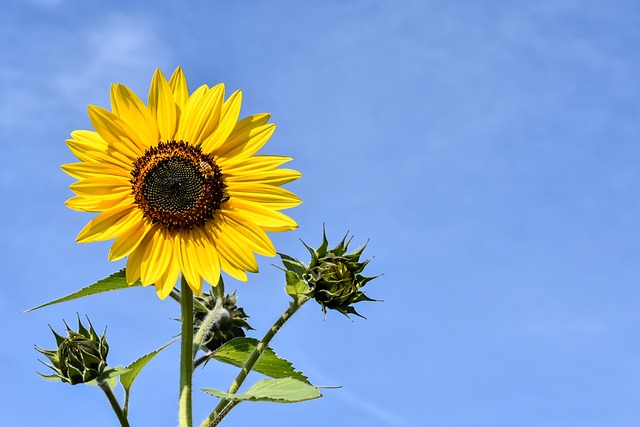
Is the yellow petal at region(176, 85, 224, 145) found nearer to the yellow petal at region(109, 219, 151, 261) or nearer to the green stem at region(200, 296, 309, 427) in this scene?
the yellow petal at region(109, 219, 151, 261)

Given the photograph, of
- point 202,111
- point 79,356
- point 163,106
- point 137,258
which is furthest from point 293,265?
point 79,356

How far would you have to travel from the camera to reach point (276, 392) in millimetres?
3525

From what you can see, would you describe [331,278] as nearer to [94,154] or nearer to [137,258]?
[137,258]

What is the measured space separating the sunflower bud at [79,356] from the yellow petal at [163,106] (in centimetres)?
101

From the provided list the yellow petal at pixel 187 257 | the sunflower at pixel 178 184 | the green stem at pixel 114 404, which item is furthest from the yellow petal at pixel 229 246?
the green stem at pixel 114 404

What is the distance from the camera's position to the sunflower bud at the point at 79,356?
3.88 metres

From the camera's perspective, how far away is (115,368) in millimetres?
4031

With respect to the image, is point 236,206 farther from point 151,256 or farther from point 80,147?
point 80,147

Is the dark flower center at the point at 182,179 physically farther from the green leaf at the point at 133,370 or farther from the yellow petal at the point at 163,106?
the green leaf at the point at 133,370

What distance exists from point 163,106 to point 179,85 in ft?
0.42

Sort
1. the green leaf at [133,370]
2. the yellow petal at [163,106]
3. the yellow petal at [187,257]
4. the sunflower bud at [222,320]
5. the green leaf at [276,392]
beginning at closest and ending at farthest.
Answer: the green leaf at [276,392] < the yellow petal at [187,257] < the yellow petal at [163,106] < the green leaf at [133,370] < the sunflower bud at [222,320]

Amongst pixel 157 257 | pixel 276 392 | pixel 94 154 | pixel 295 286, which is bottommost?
pixel 276 392

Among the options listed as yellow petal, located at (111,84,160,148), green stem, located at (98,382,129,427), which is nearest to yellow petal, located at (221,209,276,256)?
yellow petal, located at (111,84,160,148)

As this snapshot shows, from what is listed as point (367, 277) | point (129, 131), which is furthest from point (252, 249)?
point (129, 131)
